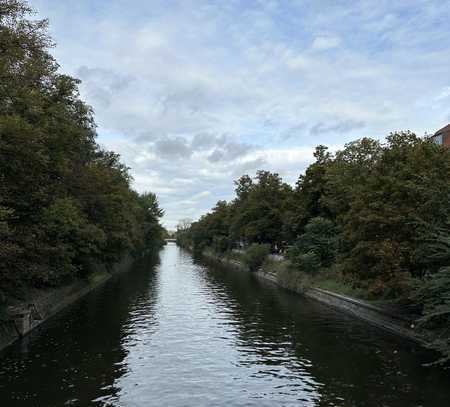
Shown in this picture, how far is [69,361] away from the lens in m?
21.7

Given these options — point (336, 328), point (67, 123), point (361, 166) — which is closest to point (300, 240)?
point (361, 166)

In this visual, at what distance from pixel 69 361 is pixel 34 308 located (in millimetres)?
9719

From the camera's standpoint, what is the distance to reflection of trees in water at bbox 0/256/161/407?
17.3m

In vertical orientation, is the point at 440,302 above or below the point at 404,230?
below

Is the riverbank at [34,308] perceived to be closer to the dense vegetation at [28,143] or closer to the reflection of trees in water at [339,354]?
the dense vegetation at [28,143]

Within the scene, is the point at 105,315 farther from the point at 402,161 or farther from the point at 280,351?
the point at 402,161

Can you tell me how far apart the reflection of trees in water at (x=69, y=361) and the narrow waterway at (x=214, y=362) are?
4 cm

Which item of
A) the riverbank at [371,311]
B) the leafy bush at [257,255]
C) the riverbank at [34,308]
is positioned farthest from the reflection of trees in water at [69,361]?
the leafy bush at [257,255]

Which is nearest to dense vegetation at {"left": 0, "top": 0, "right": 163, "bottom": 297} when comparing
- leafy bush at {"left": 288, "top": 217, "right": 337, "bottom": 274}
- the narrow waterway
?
the narrow waterway

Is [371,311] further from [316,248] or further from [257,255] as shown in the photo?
[257,255]

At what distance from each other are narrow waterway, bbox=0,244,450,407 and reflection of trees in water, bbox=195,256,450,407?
0.16ft

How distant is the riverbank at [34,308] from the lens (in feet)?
82.0

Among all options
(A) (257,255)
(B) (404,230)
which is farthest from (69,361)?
(A) (257,255)

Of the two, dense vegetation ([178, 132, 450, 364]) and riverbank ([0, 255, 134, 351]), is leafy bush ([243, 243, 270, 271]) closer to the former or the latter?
dense vegetation ([178, 132, 450, 364])
